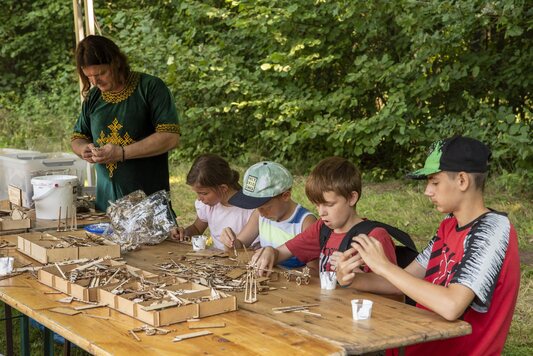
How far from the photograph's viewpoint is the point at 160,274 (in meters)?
2.94

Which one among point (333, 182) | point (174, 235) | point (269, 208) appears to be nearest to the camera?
point (333, 182)

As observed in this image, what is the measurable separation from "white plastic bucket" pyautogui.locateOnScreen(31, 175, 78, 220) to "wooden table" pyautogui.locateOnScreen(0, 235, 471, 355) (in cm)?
151

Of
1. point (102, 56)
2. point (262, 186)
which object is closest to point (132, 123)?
point (102, 56)

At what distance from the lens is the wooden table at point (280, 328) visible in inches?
81.4

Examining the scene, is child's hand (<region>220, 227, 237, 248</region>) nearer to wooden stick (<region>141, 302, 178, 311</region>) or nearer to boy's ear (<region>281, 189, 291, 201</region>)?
boy's ear (<region>281, 189, 291, 201</region>)

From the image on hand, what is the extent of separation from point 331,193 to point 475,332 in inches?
30.7

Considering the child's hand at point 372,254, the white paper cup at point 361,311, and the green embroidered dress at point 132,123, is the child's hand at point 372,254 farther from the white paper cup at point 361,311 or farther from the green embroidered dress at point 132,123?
the green embroidered dress at point 132,123

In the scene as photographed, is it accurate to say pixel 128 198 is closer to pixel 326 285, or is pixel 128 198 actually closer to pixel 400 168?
pixel 326 285

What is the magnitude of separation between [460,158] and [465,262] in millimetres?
346

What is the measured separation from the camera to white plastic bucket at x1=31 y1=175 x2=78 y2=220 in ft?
13.5

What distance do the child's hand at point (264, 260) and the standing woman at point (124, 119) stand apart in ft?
4.61

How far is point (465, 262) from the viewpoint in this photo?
237cm

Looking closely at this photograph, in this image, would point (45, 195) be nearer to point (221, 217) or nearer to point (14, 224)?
point (14, 224)

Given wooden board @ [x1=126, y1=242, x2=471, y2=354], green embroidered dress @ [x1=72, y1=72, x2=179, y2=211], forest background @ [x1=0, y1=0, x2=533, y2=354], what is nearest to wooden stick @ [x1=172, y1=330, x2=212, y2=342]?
wooden board @ [x1=126, y1=242, x2=471, y2=354]
